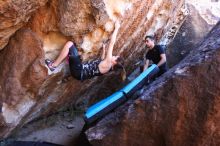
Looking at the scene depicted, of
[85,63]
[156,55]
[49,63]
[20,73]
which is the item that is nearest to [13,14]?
[49,63]

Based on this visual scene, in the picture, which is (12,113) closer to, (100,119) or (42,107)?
(42,107)

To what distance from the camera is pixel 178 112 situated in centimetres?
611

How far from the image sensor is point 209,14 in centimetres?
1308

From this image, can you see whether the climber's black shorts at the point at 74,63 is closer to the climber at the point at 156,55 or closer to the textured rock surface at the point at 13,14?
the textured rock surface at the point at 13,14

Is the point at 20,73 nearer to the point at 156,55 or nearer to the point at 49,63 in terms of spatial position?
the point at 49,63

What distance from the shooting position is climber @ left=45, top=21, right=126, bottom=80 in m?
6.75

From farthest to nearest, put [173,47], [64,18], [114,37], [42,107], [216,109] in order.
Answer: [173,47] → [42,107] → [114,37] → [64,18] → [216,109]

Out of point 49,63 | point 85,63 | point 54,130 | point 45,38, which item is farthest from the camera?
point 54,130

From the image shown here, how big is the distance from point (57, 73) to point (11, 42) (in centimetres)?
112

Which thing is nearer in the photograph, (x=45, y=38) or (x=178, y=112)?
(x=178, y=112)

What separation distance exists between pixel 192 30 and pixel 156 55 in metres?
4.57

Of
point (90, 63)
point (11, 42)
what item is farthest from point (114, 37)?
point (11, 42)

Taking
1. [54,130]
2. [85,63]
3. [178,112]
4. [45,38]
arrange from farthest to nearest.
Answer: [54,130], [85,63], [45,38], [178,112]

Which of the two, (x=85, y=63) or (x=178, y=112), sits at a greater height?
(x=85, y=63)
